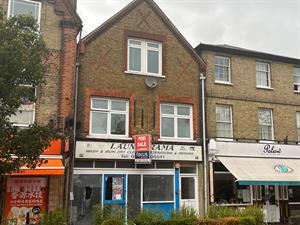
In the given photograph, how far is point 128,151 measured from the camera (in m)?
17.5

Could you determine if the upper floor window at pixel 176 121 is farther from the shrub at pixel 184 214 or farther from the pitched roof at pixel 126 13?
the shrub at pixel 184 214

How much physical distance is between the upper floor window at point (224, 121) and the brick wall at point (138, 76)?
4.97 feet

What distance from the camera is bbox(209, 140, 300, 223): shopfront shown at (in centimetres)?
1911

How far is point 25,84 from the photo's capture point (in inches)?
397

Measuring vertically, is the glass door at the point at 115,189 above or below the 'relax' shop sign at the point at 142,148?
below

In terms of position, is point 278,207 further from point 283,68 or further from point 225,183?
point 283,68

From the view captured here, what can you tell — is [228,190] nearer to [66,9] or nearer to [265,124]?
[265,124]

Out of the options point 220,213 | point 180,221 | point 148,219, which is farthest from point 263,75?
point 148,219

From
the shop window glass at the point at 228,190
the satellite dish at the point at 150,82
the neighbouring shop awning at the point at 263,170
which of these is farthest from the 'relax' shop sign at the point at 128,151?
the satellite dish at the point at 150,82

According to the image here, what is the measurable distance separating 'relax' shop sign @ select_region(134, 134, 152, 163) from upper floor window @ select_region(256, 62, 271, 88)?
8481 millimetres

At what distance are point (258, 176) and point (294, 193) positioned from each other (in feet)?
13.1

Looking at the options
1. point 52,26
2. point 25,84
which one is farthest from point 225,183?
point 25,84

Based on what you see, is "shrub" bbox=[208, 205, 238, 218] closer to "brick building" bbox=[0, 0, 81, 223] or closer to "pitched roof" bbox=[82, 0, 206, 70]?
"brick building" bbox=[0, 0, 81, 223]

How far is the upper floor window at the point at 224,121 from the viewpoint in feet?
67.0
